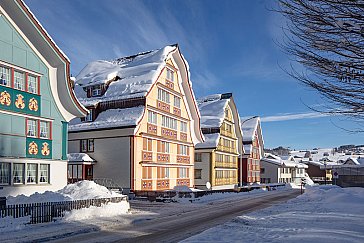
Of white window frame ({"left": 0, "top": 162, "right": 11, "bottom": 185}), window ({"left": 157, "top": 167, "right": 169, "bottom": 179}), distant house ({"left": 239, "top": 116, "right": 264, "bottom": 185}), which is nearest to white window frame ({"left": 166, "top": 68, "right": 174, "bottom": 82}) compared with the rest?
window ({"left": 157, "top": 167, "right": 169, "bottom": 179})

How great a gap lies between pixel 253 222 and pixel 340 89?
10.1 m

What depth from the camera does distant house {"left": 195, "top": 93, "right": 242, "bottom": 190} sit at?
52.0 m

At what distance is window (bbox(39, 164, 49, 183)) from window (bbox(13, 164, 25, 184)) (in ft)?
4.64

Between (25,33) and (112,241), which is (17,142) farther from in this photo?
(112,241)

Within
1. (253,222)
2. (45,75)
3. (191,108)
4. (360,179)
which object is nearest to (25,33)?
(45,75)

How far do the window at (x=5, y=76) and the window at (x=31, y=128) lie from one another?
8.75ft

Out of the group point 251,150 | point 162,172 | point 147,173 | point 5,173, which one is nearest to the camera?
point 5,173

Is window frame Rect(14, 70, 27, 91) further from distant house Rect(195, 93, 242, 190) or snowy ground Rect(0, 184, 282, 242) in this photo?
distant house Rect(195, 93, 242, 190)

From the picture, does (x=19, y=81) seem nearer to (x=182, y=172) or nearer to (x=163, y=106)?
(x=163, y=106)

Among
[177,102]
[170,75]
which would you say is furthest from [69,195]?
[177,102]

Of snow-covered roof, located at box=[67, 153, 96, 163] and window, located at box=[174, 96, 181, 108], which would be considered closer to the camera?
snow-covered roof, located at box=[67, 153, 96, 163]

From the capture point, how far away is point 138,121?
34.4m

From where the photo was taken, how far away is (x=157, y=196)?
3194 cm

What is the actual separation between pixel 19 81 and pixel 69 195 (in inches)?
300
